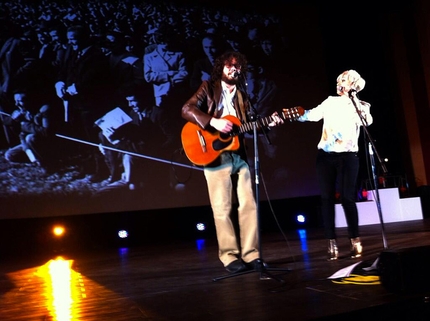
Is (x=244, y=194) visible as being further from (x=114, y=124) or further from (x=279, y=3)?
(x=279, y=3)

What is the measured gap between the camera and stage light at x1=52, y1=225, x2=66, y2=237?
7.07 meters

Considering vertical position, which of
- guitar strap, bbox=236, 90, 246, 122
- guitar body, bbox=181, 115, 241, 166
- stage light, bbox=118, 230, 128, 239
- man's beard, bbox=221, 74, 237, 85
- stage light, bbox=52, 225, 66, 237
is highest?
man's beard, bbox=221, 74, 237, 85

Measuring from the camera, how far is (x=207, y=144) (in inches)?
138

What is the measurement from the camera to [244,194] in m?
3.56

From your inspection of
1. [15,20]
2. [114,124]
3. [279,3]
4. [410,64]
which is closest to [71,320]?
[114,124]

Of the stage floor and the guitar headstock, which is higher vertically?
the guitar headstock

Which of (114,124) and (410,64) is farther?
(410,64)

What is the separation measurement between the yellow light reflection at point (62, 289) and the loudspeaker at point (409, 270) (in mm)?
1595

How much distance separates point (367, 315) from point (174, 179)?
517 centimetres

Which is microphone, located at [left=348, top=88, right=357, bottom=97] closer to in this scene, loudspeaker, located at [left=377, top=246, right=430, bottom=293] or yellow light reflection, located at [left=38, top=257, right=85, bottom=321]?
loudspeaker, located at [left=377, top=246, right=430, bottom=293]

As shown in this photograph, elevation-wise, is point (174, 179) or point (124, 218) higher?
point (174, 179)

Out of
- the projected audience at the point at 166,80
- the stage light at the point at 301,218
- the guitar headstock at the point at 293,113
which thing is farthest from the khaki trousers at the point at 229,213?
the stage light at the point at 301,218

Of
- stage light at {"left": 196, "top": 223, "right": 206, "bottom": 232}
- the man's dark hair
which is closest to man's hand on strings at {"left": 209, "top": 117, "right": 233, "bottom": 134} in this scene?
the man's dark hair

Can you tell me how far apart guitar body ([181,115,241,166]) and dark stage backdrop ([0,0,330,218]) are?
3.48m
